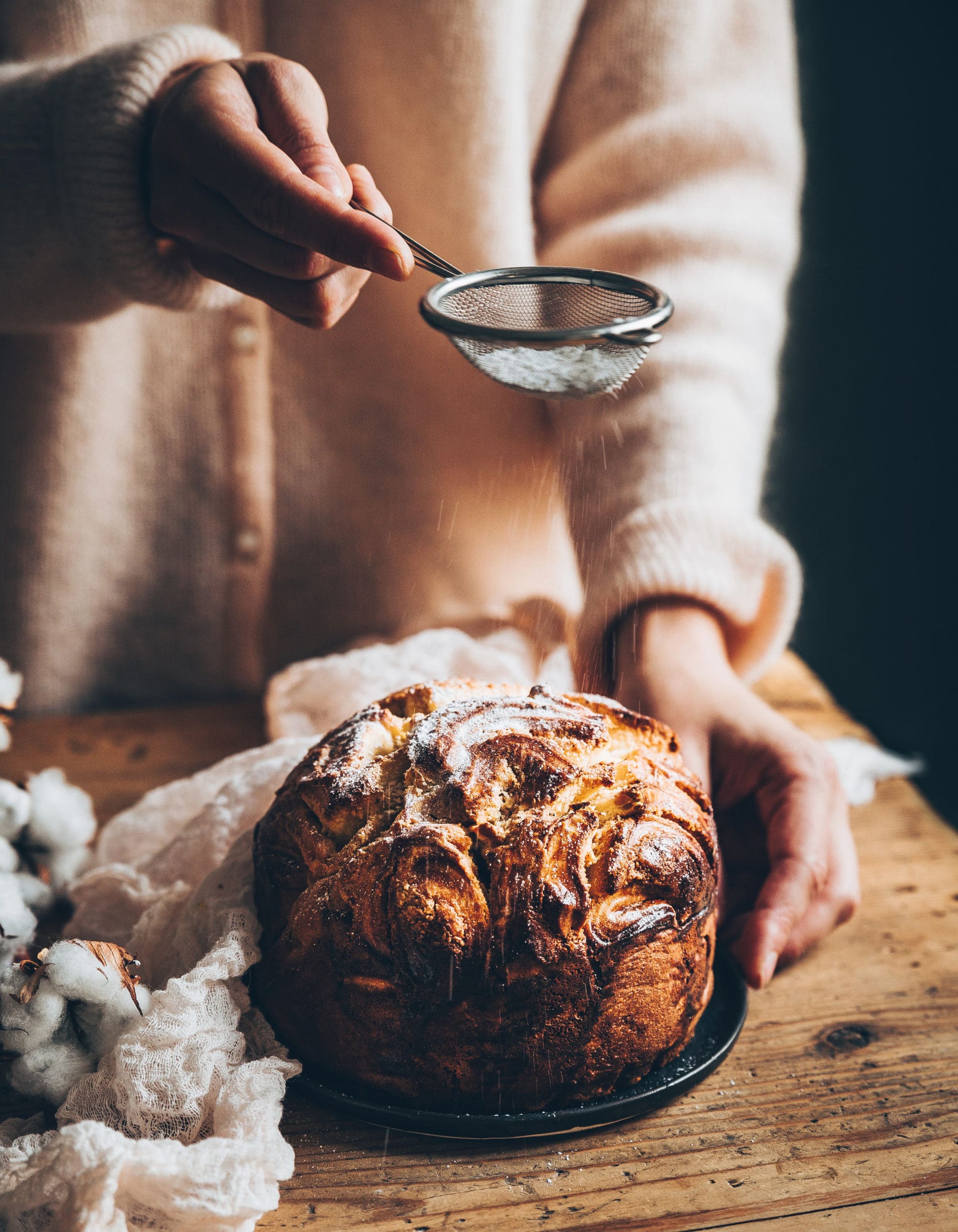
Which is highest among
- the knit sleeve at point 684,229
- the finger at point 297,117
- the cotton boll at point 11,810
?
the finger at point 297,117

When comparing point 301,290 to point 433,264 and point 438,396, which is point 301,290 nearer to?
point 433,264

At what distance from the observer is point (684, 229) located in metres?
1.33

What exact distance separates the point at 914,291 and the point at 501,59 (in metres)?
1.11

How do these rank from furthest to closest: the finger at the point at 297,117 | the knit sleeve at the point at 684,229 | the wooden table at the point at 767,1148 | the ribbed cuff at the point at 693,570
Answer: the knit sleeve at the point at 684,229, the ribbed cuff at the point at 693,570, the finger at the point at 297,117, the wooden table at the point at 767,1148

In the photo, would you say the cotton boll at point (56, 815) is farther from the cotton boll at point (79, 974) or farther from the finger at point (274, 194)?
the finger at point (274, 194)

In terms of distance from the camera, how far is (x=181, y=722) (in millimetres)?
1371

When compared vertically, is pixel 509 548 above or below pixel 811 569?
above

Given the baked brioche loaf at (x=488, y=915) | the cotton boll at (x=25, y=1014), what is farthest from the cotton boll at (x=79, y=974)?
the baked brioche loaf at (x=488, y=915)

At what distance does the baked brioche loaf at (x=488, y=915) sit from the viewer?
0.68m

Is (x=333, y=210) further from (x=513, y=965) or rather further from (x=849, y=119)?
(x=849, y=119)

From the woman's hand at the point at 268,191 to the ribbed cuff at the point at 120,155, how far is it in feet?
0.06

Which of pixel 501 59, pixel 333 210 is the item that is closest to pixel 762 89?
pixel 501 59

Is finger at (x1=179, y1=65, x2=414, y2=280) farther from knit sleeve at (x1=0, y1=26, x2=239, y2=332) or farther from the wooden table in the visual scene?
the wooden table

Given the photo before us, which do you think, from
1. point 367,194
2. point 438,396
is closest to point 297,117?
point 367,194
